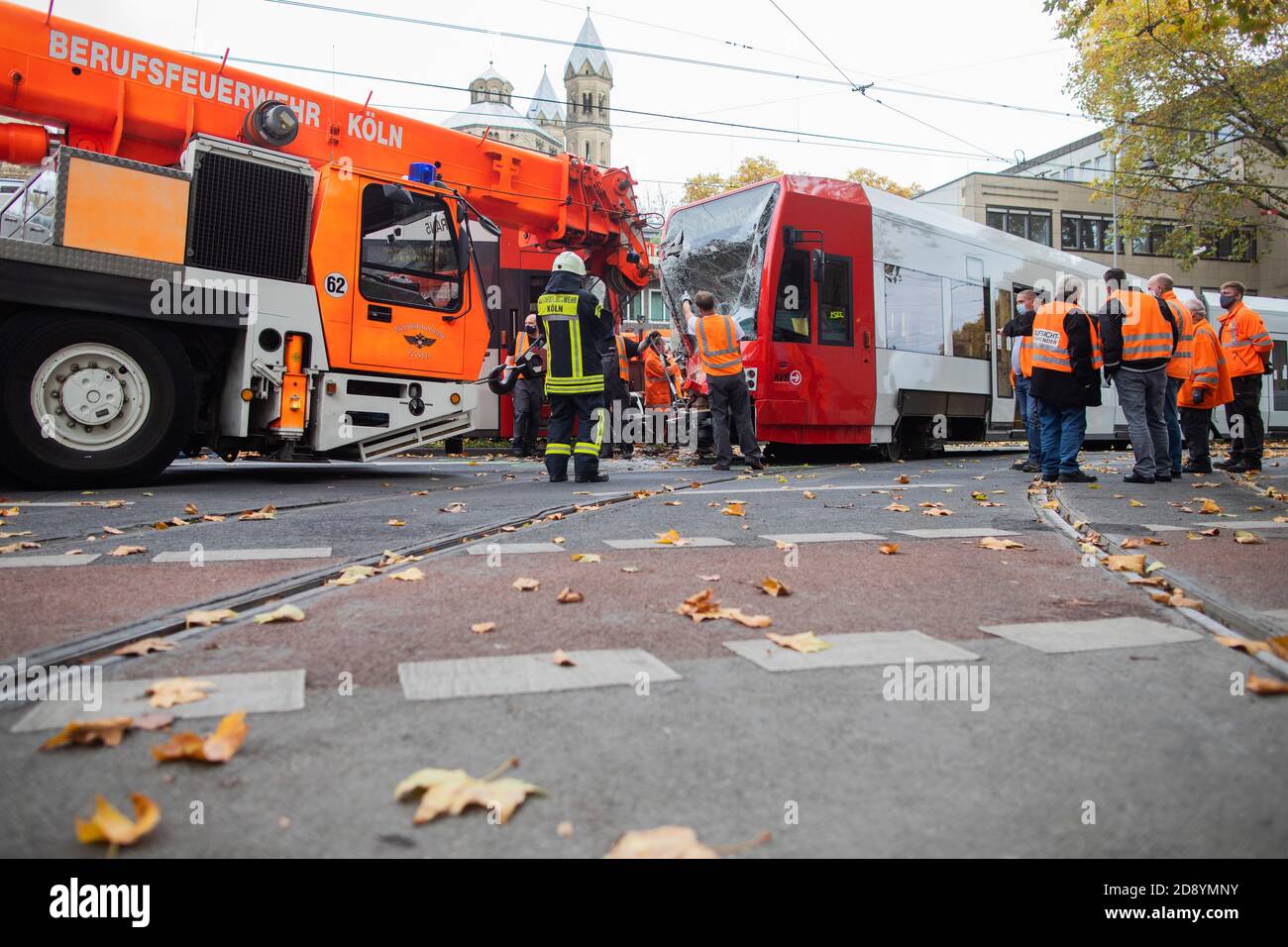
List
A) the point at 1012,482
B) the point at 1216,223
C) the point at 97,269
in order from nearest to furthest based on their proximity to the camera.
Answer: the point at 97,269 → the point at 1012,482 → the point at 1216,223

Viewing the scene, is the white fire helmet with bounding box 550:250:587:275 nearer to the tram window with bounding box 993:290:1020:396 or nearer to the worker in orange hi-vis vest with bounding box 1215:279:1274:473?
the worker in orange hi-vis vest with bounding box 1215:279:1274:473

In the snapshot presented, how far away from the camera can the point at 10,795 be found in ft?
5.59

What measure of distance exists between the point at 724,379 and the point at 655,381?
22.1 feet

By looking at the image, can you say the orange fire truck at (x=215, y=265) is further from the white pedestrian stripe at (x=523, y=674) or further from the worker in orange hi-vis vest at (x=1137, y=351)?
the worker in orange hi-vis vest at (x=1137, y=351)

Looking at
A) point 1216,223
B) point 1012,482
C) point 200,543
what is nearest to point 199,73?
point 200,543

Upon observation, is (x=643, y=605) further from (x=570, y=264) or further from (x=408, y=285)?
(x=408, y=285)

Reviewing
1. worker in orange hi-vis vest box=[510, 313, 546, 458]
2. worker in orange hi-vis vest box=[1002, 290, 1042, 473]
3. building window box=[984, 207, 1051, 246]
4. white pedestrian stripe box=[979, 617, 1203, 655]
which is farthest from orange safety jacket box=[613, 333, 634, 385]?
building window box=[984, 207, 1051, 246]

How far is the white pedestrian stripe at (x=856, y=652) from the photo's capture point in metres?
2.62

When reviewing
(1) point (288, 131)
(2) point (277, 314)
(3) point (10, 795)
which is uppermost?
(1) point (288, 131)

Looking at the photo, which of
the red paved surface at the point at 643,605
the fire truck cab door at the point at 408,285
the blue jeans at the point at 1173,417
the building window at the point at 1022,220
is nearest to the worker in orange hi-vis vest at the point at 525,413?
the fire truck cab door at the point at 408,285

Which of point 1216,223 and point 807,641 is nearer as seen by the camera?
point 807,641

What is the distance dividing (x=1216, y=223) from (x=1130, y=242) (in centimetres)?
1783
